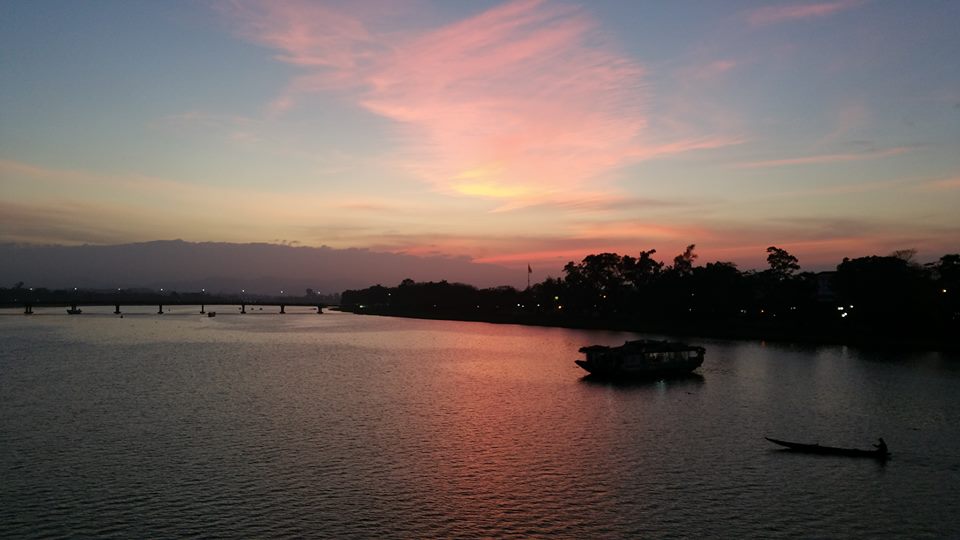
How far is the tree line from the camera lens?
105 m

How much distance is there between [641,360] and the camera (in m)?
73.0

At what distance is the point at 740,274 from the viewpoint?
14862 centimetres

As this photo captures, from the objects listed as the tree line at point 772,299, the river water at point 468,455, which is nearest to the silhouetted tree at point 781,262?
the tree line at point 772,299

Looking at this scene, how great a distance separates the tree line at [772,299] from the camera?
105m

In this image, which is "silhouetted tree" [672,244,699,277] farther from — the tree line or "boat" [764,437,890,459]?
"boat" [764,437,890,459]

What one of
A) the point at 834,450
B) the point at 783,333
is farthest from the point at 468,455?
the point at 783,333

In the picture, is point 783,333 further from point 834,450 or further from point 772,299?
point 834,450

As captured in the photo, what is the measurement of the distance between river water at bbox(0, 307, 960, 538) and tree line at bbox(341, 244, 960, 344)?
33302 mm

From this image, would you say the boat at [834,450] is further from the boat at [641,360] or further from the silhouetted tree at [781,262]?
the silhouetted tree at [781,262]

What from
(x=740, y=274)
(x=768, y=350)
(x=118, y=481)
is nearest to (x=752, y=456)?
(x=118, y=481)

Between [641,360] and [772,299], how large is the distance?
251 feet

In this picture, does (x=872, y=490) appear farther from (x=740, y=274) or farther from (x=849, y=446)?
(x=740, y=274)

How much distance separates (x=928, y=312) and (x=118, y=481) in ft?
350

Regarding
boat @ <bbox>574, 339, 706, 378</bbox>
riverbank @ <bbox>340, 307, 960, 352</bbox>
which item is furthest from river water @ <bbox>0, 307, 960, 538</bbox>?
riverbank @ <bbox>340, 307, 960, 352</bbox>
